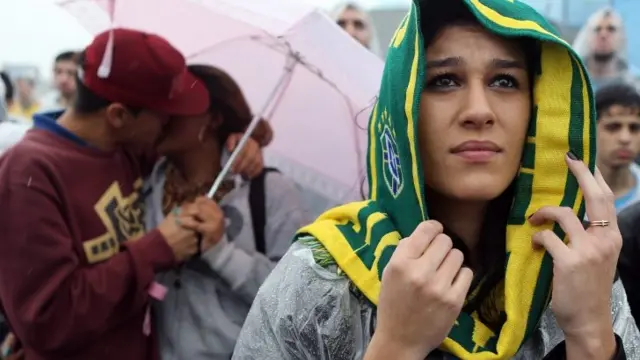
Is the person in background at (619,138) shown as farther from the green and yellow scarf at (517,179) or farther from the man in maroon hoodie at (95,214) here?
the green and yellow scarf at (517,179)

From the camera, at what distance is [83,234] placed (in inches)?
69.6

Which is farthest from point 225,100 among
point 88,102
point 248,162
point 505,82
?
point 505,82

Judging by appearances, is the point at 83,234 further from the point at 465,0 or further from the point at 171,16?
the point at 465,0

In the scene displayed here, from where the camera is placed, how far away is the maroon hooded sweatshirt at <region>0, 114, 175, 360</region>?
1622 mm

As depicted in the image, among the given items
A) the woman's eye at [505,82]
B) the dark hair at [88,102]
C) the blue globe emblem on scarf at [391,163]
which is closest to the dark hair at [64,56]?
the dark hair at [88,102]

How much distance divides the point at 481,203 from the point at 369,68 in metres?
0.82

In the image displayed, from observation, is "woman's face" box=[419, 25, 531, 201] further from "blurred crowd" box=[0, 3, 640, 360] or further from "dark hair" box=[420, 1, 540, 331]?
"blurred crowd" box=[0, 3, 640, 360]

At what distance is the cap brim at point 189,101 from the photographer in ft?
6.72

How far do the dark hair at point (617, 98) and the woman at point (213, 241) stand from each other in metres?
1.63

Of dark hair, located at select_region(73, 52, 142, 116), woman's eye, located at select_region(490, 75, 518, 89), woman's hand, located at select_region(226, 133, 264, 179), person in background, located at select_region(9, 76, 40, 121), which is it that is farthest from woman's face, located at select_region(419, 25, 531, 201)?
person in background, located at select_region(9, 76, 40, 121)

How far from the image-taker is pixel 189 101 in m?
2.11

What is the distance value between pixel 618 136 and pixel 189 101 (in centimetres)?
187

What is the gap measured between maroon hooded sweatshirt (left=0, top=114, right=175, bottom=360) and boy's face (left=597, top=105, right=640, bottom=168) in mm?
1974

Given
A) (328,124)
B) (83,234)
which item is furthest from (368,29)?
(83,234)
